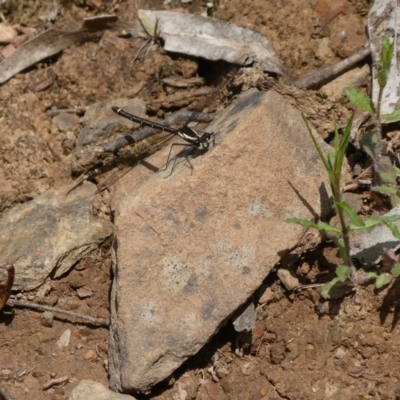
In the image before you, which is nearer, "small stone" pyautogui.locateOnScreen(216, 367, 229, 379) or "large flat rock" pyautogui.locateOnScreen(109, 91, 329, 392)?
"large flat rock" pyautogui.locateOnScreen(109, 91, 329, 392)

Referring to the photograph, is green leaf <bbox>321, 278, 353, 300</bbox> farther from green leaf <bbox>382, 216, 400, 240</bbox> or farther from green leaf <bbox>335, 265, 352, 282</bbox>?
green leaf <bbox>382, 216, 400, 240</bbox>

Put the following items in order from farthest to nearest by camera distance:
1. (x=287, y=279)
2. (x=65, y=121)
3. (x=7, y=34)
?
(x=7, y=34)
(x=65, y=121)
(x=287, y=279)

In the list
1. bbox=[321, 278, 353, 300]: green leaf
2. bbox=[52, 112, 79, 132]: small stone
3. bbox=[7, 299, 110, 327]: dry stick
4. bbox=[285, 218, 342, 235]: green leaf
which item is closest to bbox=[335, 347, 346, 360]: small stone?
bbox=[321, 278, 353, 300]: green leaf

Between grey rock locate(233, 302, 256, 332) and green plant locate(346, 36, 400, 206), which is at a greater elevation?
green plant locate(346, 36, 400, 206)

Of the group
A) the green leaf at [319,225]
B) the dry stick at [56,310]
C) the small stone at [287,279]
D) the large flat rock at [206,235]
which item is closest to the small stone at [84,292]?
the dry stick at [56,310]

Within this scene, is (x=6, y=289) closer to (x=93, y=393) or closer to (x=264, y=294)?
(x=93, y=393)

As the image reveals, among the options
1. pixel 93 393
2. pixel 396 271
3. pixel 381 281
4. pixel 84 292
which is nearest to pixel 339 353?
pixel 381 281

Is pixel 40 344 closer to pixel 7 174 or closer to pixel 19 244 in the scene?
pixel 19 244

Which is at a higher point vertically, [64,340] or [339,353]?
[64,340]
